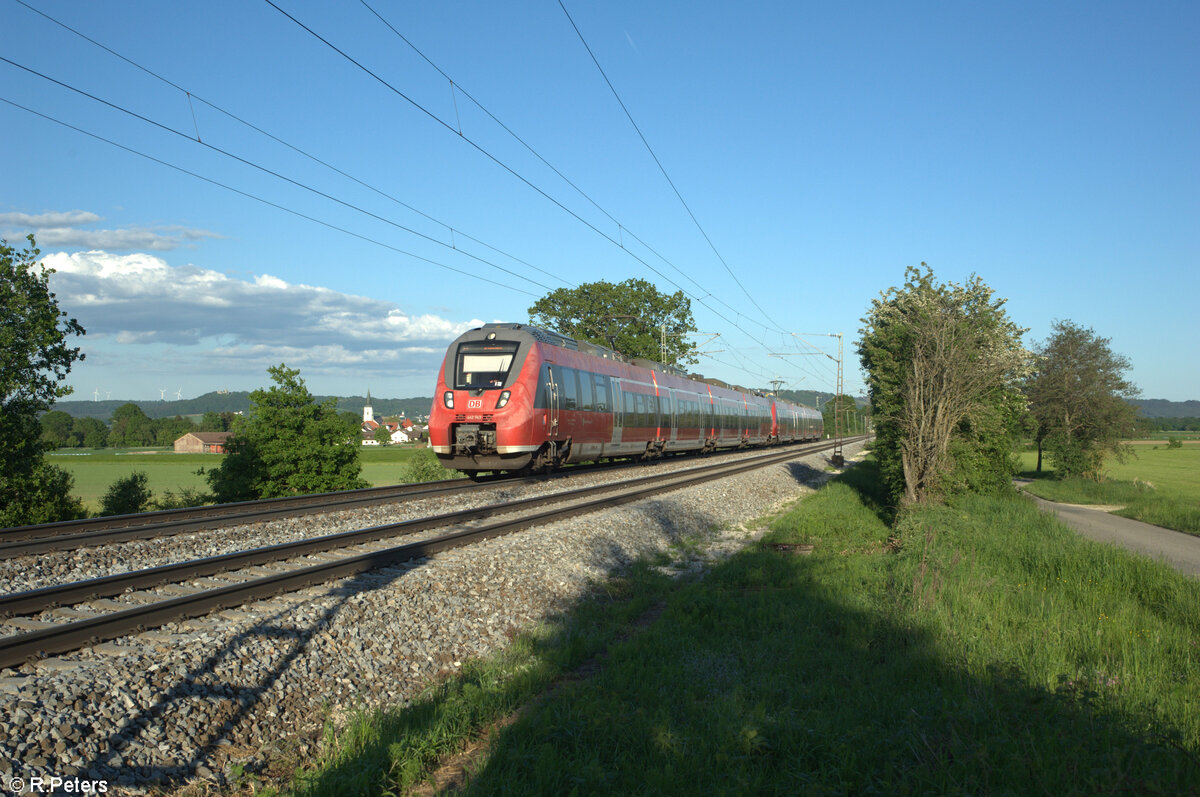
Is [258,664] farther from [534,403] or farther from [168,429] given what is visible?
[168,429]

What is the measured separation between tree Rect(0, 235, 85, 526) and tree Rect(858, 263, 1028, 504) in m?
19.4

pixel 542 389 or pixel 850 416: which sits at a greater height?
pixel 850 416

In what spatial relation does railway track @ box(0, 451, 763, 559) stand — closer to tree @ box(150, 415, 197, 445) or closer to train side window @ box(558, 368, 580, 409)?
train side window @ box(558, 368, 580, 409)

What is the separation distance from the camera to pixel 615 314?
6062 cm

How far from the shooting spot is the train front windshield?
18.1 meters

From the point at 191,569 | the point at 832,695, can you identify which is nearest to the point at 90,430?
the point at 191,569

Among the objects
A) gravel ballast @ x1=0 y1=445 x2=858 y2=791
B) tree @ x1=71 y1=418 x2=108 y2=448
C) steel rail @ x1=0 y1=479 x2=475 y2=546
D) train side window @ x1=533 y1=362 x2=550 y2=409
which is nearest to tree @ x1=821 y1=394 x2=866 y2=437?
tree @ x1=71 y1=418 x2=108 y2=448

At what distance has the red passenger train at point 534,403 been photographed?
58.5 ft

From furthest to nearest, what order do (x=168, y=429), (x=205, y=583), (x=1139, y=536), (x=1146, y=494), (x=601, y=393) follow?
(x=168, y=429)
(x=1146, y=494)
(x=601, y=393)
(x=1139, y=536)
(x=205, y=583)

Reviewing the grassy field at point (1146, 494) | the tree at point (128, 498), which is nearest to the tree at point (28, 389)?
the tree at point (128, 498)

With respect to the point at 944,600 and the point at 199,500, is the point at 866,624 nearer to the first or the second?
the point at 944,600

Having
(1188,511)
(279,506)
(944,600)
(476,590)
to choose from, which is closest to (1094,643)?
(944,600)

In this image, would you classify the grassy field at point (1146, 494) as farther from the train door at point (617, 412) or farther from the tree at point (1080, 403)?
the train door at point (617, 412)

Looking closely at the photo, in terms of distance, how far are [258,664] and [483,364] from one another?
13302 millimetres
